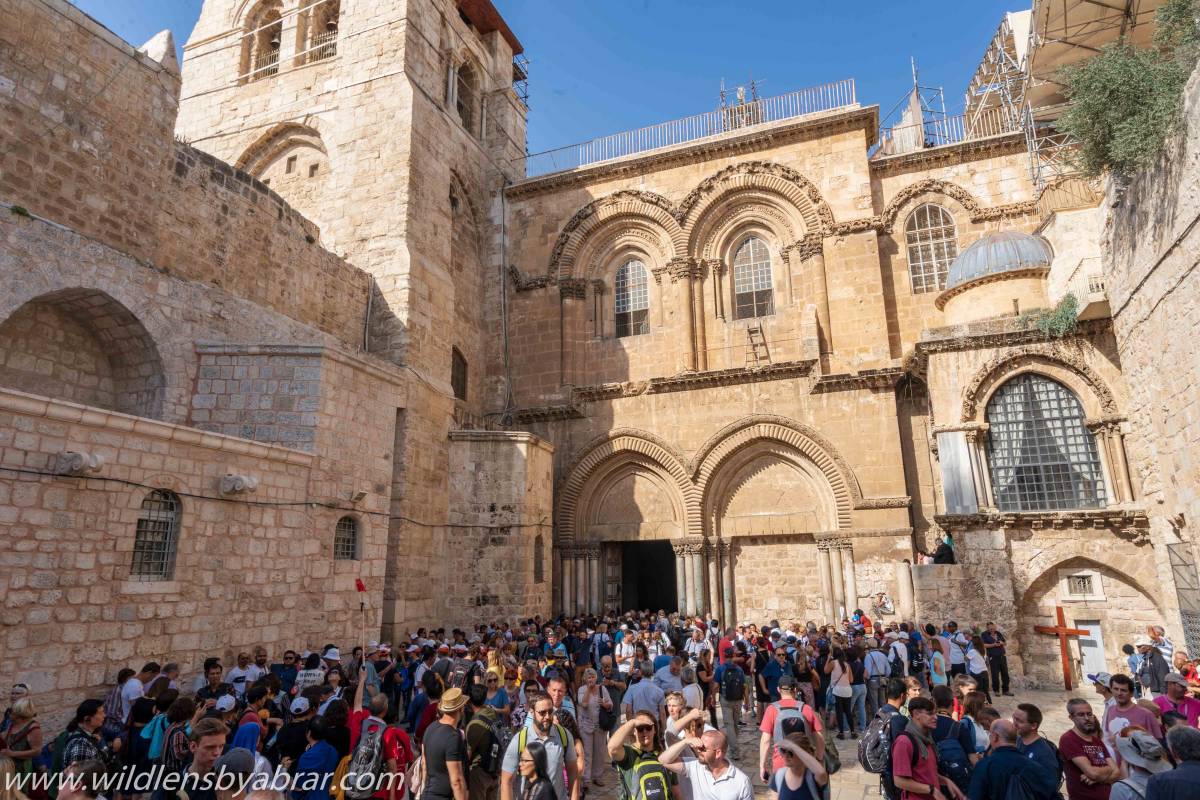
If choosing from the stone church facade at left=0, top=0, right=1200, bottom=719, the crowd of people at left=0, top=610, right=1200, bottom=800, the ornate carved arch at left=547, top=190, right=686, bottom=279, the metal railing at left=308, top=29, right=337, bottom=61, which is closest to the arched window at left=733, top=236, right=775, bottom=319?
the stone church facade at left=0, top=0, right=1200, bottom=719

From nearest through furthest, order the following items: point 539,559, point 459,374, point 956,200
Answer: point 539,559 < point 956,200 < point 459,374

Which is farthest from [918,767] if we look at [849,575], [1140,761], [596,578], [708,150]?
[708,150]

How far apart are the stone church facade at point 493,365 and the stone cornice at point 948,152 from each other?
0.33 ft

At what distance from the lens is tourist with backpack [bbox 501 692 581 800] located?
182 inches

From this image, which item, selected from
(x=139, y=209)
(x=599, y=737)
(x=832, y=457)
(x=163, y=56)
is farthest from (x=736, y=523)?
(x=163, y=56)

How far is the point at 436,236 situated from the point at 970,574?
1301cm

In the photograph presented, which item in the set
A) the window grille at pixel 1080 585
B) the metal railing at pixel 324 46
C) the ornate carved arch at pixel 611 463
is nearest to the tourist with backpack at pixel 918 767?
the window grille at pixel 1080 585

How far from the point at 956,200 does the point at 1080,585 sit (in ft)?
28.9

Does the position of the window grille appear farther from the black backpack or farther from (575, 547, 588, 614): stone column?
(575, 547, 588, 614): stone column

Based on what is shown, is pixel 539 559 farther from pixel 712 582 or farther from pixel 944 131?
pixel 944 131

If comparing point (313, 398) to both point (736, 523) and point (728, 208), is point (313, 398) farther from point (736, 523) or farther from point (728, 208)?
point (728, 208)

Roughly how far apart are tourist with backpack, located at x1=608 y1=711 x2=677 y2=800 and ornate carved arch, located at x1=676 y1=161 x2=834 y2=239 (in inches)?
570

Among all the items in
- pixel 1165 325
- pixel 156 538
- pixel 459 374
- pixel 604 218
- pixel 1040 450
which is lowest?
pixel 156 538

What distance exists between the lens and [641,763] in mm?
4262
